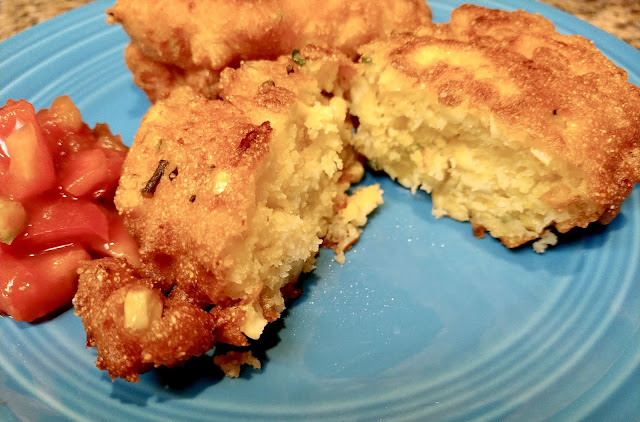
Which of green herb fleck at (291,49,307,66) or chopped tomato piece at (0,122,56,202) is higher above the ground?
green herb fleck at (291,49,307,66)

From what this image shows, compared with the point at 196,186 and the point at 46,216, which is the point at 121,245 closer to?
the point at 46,216

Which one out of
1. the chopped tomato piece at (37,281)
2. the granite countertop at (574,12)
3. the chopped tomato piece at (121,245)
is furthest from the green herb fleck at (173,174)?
the granite countertop at (574,12)

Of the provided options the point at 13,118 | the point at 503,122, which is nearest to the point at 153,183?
the point at 13,118

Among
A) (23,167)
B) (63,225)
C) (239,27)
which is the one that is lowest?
(63,225)

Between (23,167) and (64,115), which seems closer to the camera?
(23,167)

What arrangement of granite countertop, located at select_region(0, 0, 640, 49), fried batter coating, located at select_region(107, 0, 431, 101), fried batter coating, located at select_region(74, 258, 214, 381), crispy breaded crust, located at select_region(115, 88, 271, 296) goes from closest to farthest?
1. fried batter coating, located at select_region(74, 258, 214, 381)
2. crispy breaded crust, located at select_region(115, 88, 271, 296)
3. fried batter coating, located at select_region(107, 0, 431, 101)
4. granite countertop, located at select_region(0, 0, 640, 49)

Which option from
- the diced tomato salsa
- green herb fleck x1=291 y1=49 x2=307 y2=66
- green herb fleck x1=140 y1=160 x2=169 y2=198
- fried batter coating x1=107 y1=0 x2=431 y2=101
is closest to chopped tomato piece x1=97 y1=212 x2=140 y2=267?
the diced tomato salsa

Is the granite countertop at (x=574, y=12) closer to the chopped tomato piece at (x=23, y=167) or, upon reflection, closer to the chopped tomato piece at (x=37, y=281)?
the chopped tomato piece at (x=23, y=167)

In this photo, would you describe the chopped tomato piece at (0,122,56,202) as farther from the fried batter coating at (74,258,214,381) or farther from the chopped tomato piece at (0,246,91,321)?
the fried batter coating at (74,258,214,381)
